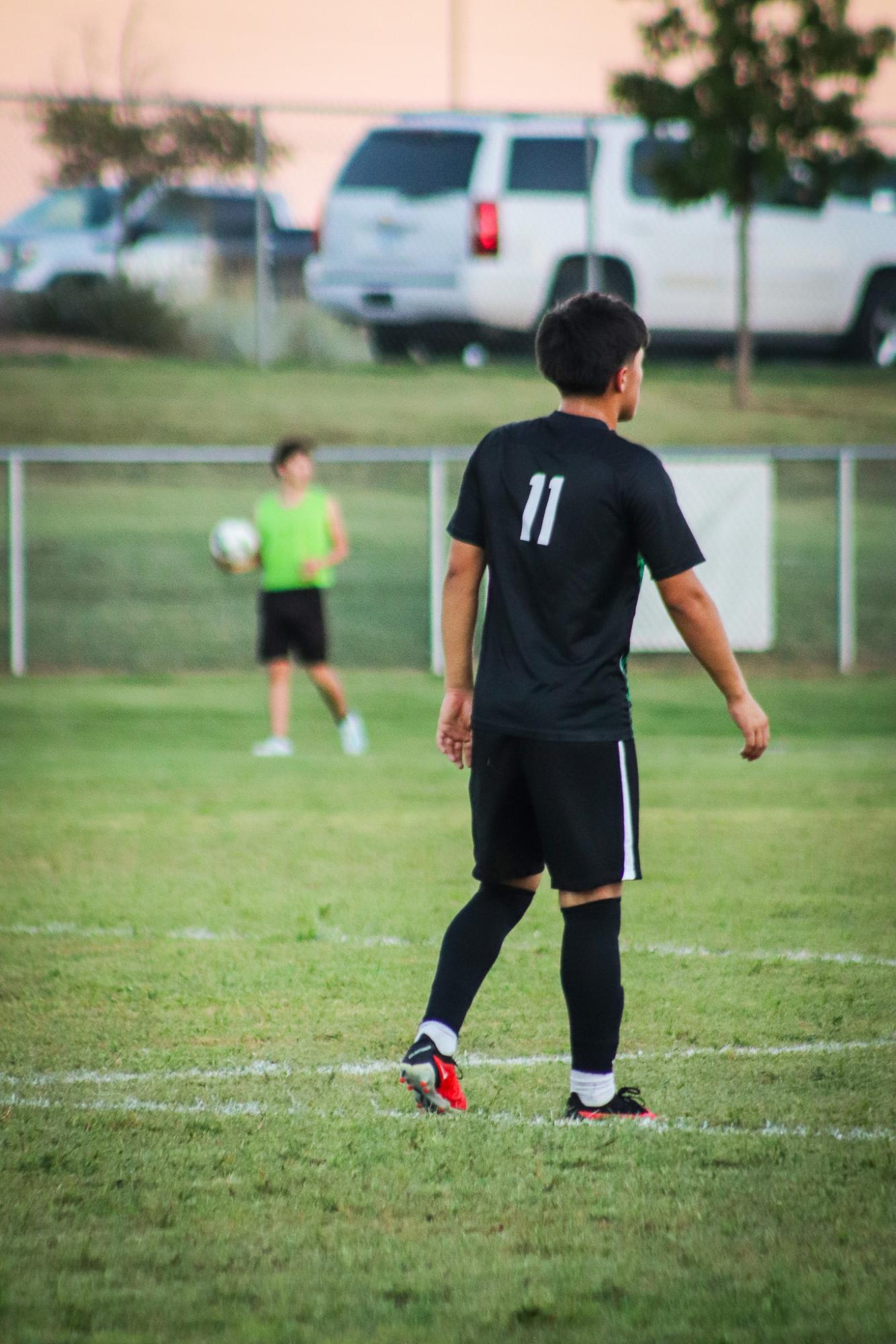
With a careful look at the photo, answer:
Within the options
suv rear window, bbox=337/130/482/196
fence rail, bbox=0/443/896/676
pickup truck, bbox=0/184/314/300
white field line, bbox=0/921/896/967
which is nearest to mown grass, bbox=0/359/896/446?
pickup truck, bbox=0/184/314/300

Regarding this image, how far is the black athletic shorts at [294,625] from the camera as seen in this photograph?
11.1 metres

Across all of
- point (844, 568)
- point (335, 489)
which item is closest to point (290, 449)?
point (844, 568)

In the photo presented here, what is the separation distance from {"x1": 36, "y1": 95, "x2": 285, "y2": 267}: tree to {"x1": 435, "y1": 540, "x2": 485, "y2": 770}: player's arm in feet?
50.8

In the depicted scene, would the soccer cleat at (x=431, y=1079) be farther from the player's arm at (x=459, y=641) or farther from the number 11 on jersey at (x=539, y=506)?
the number 11 on jersey at (x=539, y=506)

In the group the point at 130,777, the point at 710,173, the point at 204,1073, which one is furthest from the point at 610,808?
the point at 710,173

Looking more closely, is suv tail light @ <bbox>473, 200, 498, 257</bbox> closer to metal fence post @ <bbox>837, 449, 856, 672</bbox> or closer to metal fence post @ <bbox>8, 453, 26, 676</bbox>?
metal fence post @ <bbox>837, 449, 856, 672</bbox>

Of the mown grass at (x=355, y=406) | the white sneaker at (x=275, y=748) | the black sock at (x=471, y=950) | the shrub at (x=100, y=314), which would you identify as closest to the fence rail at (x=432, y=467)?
the mown grass at (x=355, y=406)

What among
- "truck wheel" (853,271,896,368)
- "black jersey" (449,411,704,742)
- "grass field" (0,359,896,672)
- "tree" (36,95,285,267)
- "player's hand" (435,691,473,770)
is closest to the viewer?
"black jersey" (449,411,704,742)

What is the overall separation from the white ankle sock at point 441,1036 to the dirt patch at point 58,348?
17190 millimetres

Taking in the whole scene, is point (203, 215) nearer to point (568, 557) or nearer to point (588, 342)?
point (588, 342)

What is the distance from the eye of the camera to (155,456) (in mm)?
15414

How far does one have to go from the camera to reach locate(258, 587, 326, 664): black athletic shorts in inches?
436

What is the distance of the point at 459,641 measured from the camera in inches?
167

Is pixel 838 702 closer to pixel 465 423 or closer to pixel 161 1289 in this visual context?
pixel 465 423
